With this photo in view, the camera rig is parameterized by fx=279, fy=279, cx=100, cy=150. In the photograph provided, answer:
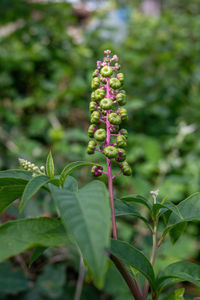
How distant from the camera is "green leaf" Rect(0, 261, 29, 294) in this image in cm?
182

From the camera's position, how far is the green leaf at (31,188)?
652 millimetres

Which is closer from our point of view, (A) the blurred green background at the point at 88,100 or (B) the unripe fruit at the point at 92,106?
(B) the unripe fruit at the point at 92,106

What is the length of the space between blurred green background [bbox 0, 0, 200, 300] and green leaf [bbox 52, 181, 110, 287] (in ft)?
5.27

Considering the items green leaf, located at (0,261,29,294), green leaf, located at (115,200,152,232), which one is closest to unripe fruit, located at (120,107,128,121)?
green leaf, located at (115,200,152,232)

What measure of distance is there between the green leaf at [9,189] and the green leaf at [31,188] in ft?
0.21

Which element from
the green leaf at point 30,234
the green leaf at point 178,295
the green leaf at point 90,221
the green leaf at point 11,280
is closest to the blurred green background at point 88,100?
the green leaf at point 11,280

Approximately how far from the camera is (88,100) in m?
4.23

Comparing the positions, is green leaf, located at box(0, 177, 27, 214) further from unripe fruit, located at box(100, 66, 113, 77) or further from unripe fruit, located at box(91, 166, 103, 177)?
unripe fruit, located at box(100, 66, 113, 77)

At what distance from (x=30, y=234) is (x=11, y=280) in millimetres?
1398

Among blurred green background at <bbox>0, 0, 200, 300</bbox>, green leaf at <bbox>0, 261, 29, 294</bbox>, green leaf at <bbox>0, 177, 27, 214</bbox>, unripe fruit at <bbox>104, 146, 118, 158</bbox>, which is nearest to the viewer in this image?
green leaf at <bbox>0, 177, 27, 214</bbox>

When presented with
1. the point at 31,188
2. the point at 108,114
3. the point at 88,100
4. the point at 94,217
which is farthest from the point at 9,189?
the point at 88,100

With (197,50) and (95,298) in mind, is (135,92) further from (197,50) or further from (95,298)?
(95,298)

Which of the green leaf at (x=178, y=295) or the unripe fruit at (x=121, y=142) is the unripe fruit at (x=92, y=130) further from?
the green leaf at (x=178, y=295)

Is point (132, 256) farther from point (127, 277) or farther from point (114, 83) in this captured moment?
point (114, 83)
